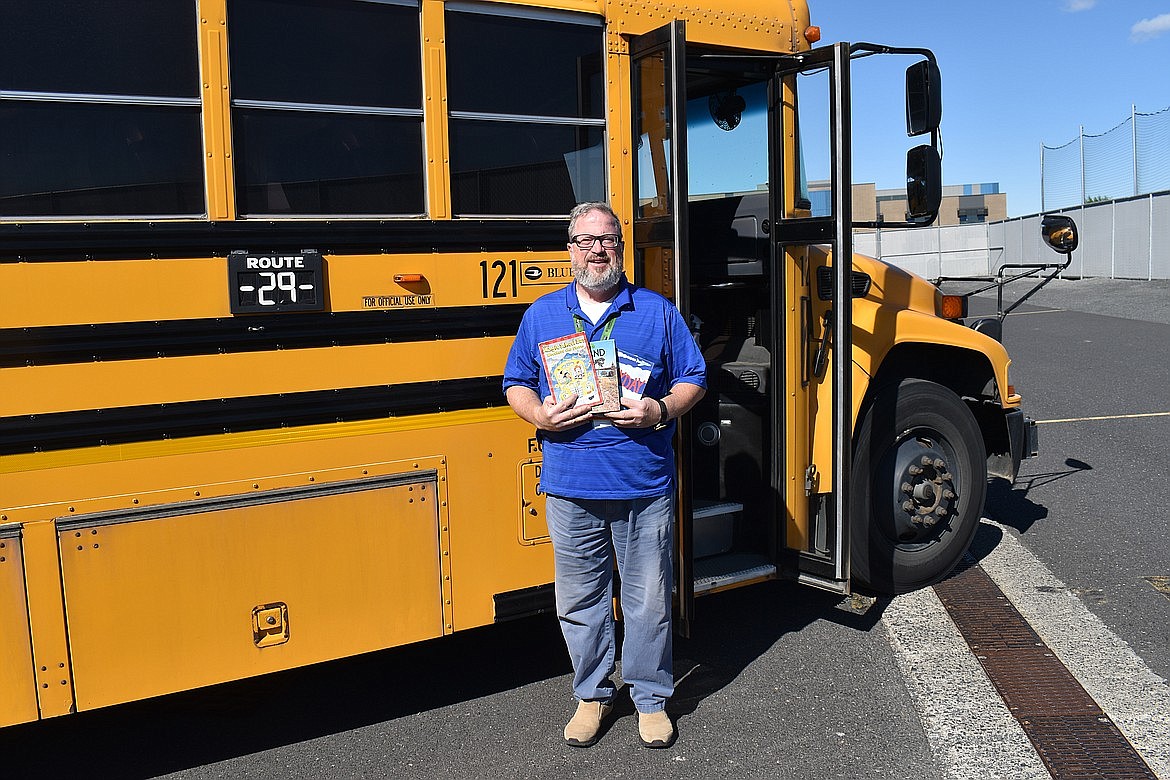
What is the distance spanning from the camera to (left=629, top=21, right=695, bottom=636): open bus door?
3.57 m

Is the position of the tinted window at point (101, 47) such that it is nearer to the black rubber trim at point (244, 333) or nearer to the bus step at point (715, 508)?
the black rubber trim at point (244, 333)

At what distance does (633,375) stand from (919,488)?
207 centimetres

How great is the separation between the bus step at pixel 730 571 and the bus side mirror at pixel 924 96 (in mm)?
1877

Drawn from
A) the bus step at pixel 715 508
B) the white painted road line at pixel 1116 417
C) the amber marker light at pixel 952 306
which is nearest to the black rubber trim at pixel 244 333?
the bus step at pixel 715 508

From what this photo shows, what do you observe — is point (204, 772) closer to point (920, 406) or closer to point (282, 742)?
point (282, 742)

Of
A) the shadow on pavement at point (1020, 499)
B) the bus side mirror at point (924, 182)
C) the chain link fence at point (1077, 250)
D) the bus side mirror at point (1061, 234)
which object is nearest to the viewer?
the bus side mirror at point (924, 182)

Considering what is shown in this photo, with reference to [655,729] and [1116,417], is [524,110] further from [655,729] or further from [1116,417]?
[1116,417]

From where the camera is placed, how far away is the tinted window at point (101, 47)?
9.16 ft

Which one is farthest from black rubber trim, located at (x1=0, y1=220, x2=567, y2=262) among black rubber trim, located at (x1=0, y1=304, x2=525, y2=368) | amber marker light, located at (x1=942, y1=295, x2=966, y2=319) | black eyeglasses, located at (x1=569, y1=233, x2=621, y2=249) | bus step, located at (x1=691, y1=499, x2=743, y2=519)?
amber marker light, located at (x1=942, y1=295, x2=966, y2=319)

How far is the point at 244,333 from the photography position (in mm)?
3090

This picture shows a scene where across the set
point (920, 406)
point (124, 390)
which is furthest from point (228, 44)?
point (920, 406)

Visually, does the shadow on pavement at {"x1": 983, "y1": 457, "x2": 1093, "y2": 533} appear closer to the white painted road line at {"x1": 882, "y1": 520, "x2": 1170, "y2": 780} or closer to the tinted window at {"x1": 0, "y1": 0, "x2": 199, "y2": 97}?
the white painted road line at {"x1": 882, "y1": 520, "x2": 1170, "y2": 780}

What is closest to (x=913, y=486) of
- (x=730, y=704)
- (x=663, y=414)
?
(x=730, y=704)

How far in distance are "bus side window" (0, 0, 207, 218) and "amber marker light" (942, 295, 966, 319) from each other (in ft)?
12.3
